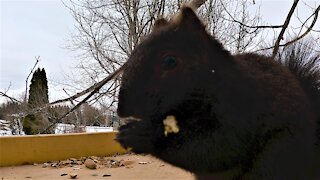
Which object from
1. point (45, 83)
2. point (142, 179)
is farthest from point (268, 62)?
point (45, 83)

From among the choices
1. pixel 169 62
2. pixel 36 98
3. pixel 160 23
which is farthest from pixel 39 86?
pixel 169 62

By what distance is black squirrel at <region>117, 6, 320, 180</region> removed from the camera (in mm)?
533

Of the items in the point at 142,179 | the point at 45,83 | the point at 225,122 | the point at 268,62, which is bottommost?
the point at 142,179

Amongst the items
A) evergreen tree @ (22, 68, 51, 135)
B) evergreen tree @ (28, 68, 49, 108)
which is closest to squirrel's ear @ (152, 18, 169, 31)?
evergreen tree @ (22, 68, 51, 135)

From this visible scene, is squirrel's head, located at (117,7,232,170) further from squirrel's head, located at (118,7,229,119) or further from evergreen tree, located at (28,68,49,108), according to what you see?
evergreen tree, located at (28,68,49,108)

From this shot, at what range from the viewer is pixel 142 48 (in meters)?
0.60

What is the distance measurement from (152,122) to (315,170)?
0.25m

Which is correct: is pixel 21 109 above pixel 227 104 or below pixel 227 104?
above

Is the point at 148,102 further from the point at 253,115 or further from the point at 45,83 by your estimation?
the point at 45,83

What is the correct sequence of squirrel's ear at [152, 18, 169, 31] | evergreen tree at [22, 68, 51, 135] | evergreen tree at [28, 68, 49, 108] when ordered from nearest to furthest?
squirrel's ear at [152, 18, 169, 31] < evergreen tree at [22, 68, 51, 135] < evergreen tree at [28, 68, 49, 108]

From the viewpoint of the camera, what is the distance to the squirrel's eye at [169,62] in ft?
1.86

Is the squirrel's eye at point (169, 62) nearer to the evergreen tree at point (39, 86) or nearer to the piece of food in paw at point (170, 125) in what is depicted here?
the piece of food in paw at point (170, 125)

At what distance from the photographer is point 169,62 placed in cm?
57

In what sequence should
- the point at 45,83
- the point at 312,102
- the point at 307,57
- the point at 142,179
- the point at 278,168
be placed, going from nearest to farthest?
the point at 278,168 → the point at 312,102 → the point at 307,57 → the point at 142,179 → the point at 45,83
